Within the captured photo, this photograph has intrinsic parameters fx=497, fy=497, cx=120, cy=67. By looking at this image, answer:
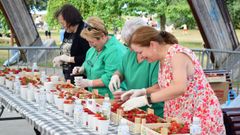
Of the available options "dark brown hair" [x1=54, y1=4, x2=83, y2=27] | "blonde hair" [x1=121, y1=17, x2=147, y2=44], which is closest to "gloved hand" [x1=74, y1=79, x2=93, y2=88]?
"blonde hair" [x1=121, y1=17, x2=147, y2=44]

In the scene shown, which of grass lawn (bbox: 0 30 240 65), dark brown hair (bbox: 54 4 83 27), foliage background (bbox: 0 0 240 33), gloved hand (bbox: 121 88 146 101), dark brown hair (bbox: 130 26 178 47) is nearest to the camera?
dark brown hair (bbox: 130 26 178 47)

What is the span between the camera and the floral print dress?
3.21 metres

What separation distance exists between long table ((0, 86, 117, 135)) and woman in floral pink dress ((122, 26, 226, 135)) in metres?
0.40

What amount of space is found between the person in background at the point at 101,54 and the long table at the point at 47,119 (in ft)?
1.83

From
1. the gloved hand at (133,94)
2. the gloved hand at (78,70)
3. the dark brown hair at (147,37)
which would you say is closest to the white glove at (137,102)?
the gloved hand at (133,94)

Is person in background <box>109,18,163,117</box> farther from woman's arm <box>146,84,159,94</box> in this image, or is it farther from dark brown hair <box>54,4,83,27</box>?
dark brown hair <box>54,4,83,27</box>

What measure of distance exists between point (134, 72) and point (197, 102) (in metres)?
0.98

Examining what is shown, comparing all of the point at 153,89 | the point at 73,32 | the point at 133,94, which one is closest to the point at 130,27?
the point at 153,89

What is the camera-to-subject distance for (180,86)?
313 cm

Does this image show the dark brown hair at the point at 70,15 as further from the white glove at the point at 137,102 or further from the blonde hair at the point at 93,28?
the white glove at the point at 137,102

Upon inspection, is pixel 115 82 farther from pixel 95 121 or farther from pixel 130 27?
pixel 95 121

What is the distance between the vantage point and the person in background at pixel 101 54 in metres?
4.35

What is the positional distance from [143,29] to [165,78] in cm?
37

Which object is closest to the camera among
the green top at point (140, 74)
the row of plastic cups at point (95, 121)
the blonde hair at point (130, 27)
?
the row of plastic cups at point (95, 121)
